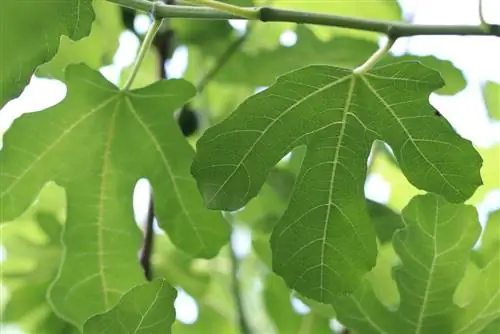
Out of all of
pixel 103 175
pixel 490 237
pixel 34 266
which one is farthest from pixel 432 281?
pixel 34 266

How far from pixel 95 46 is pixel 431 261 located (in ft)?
1.82

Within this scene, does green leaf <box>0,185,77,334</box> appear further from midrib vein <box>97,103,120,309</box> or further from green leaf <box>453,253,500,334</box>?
green leaf <box>453,253,500,334</box>

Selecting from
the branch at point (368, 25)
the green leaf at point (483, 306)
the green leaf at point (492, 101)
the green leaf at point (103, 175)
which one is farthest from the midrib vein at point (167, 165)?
the green leaf at point (492, 101)

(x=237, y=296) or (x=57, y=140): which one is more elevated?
Result: (x=57, y=140)

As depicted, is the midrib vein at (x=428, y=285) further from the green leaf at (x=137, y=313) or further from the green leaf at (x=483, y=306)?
the green leaf at (x=137, y=313)

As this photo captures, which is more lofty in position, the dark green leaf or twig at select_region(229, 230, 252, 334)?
the dark green leaf

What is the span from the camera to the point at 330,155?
79 centimetres

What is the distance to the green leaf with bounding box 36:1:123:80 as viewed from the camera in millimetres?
1152

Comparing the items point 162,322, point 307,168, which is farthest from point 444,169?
point 162,322

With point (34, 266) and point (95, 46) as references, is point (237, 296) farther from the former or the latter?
point (95, 46)

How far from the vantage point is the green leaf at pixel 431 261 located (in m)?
0.85

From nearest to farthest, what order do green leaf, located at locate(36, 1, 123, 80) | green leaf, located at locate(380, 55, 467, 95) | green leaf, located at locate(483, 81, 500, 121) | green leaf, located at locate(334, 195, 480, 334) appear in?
green leaf, located at locate(334, 195, 480, 334) < green leaf, located at locate(380, 55, 467, 95) < green leaf, located at locate(36, 1, 123, 80) < green leaf, located at locate(483, 81, 500, 121)

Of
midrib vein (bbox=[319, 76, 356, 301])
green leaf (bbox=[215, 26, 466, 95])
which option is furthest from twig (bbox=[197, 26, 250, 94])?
midrib vein (bbox=[319, 76, 356, 301])

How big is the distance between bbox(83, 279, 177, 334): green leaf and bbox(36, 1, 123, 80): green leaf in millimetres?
477
